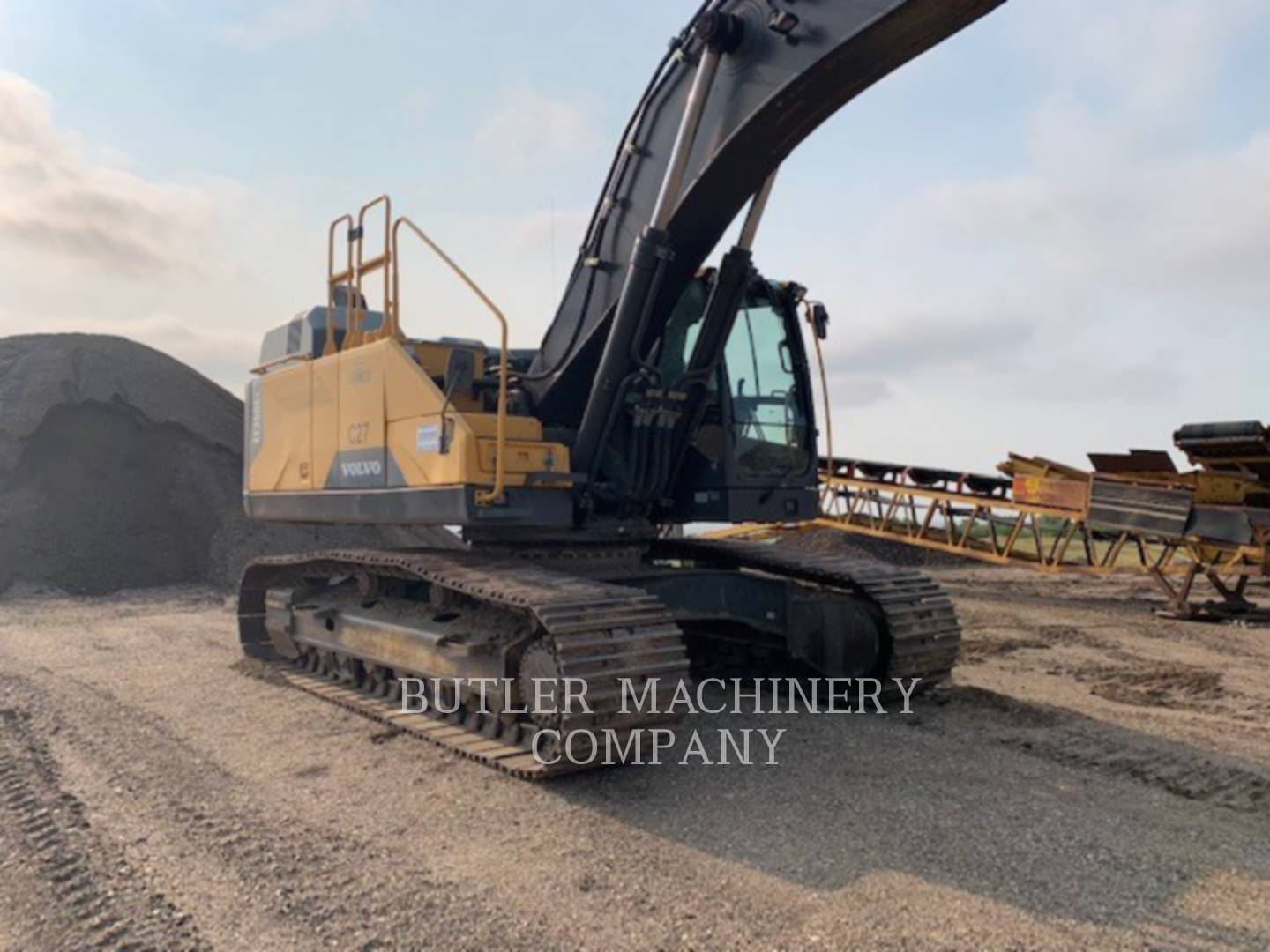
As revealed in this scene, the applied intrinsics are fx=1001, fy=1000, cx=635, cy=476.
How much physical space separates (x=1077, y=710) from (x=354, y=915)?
17.8 feet

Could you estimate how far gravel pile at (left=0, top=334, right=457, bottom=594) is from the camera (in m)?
16.5

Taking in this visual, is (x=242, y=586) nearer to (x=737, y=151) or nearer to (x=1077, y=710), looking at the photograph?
(x=737, y=151)

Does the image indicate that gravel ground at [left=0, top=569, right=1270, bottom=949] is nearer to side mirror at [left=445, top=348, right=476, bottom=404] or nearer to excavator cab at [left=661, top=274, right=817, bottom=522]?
excavator cab at [left=661, top=274, right=817, bottom=522]

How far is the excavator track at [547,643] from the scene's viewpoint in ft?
16.4

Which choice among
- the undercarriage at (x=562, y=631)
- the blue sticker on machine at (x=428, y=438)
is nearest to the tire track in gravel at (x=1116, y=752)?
the undercarriage at (x=562, y=631)

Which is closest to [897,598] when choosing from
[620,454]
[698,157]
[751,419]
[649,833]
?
[751,419]

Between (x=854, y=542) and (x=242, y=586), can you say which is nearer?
(x=242, y=586)

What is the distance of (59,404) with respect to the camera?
60.8ft

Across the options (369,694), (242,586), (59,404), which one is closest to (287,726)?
(369,694)

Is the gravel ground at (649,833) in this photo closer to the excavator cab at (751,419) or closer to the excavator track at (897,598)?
the excavator track at (897,598)

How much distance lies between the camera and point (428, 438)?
6.10 meters

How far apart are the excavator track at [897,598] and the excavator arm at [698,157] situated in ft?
6.22

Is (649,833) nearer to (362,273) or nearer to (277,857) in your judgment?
(277,857)

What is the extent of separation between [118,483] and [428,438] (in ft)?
47.6
